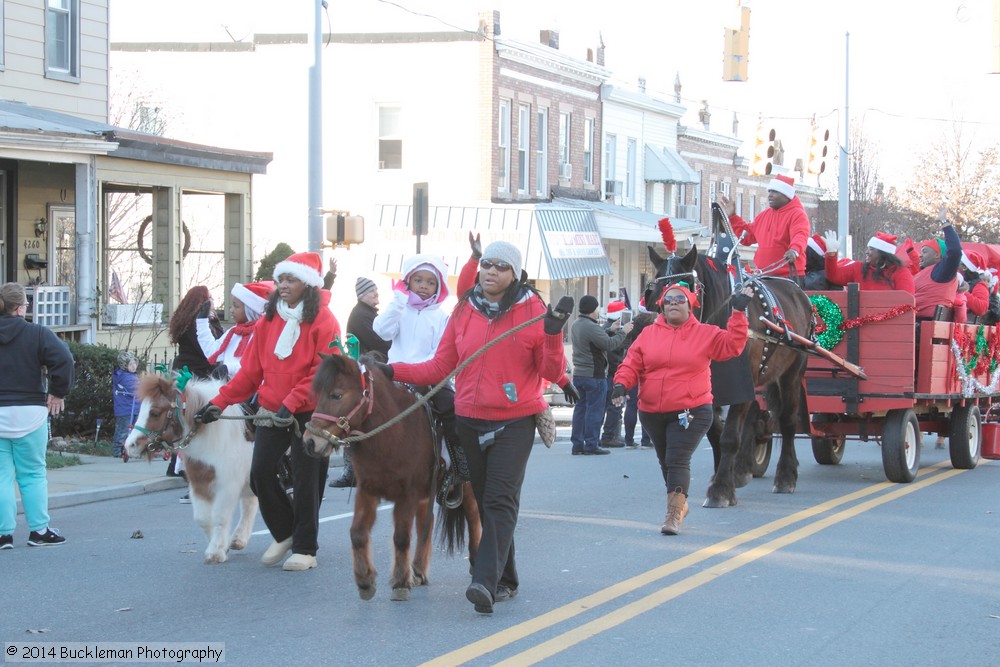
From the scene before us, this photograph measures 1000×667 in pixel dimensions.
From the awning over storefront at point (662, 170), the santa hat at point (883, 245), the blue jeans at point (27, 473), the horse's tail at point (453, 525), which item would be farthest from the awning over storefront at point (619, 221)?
the horse's tail at point (453, 525)

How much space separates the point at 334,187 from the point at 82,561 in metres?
23.0

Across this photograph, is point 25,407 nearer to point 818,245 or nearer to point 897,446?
point 897,446

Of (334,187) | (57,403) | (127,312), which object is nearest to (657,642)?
(57,403)

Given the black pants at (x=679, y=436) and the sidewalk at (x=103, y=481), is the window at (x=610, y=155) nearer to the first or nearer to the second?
the sidewalk at (x=103, y=481)

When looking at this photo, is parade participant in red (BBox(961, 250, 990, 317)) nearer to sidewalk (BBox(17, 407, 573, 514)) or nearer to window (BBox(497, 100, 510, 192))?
sidewalk (BBox(17, 407, 573, 514))

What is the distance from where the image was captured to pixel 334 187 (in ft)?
102

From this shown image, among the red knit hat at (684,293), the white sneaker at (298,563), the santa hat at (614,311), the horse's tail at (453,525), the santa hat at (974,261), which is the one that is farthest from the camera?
the santa hat at (614,311)

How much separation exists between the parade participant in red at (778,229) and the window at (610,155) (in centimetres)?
2413

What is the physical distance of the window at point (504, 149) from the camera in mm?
30547

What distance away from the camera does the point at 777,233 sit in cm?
1275

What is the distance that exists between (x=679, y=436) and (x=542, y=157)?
948 inches

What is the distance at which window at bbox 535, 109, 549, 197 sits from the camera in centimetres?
3269

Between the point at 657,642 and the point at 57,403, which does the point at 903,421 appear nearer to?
the point at 657,642

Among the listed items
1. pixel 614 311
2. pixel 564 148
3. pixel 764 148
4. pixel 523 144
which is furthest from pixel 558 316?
pixel 564 148
